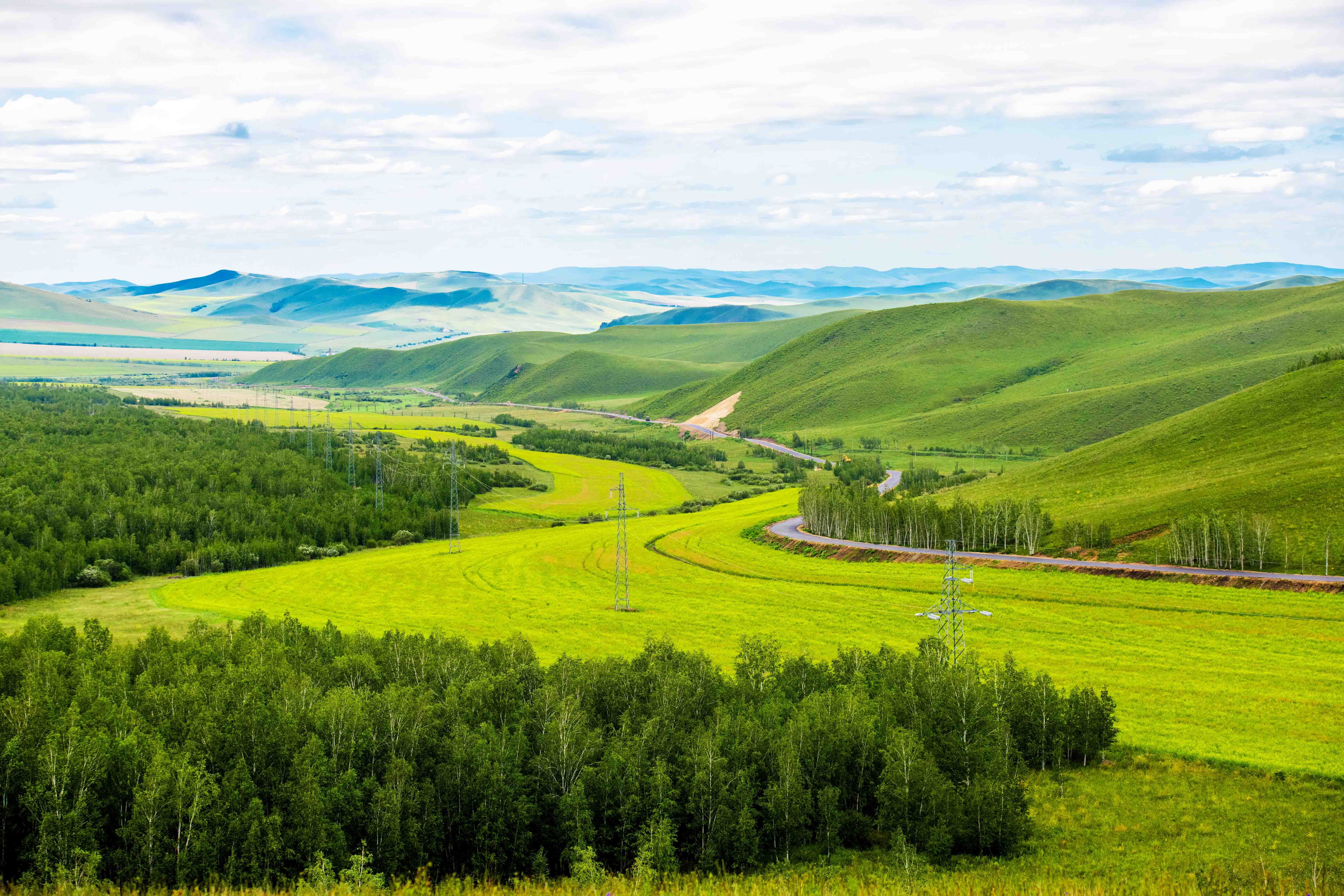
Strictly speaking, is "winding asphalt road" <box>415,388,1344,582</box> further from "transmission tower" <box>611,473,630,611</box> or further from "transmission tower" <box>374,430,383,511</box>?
"transmission tower" <box>374,430,383,511</box>

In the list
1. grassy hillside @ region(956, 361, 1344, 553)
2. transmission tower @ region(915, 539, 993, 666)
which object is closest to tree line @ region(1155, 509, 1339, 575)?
grassy hillside @ region(956, 361, 1344, 553)

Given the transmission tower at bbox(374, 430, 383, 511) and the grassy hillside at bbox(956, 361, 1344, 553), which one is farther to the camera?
the transmission tower at bbox(374, 430, 383, 511)

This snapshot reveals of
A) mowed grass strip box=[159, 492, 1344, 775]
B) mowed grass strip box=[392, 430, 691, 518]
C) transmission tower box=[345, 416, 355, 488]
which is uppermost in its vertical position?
transmission tower box=[345, 416, 355, 488]

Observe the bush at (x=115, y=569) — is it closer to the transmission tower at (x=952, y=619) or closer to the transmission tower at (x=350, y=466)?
the transmission tower at (x=350, y=466)

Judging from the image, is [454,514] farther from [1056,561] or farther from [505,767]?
[505,767]

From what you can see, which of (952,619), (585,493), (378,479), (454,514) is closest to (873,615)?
(952,619)

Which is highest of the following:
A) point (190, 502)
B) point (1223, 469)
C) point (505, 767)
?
point (1223, 469)

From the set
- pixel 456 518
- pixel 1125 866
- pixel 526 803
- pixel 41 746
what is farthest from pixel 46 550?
pixel 1125 866

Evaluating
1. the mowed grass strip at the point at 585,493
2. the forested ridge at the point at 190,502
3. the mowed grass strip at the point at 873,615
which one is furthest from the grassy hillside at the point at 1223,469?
the forested ridge at the point at 190,502
